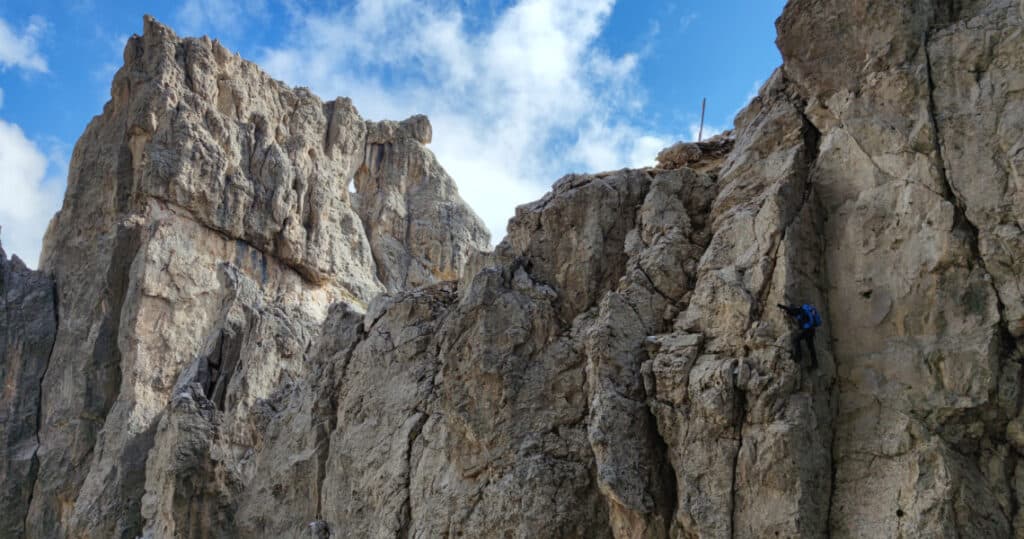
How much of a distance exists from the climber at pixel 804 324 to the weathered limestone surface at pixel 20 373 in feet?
105

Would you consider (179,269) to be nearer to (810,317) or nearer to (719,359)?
(719,359)

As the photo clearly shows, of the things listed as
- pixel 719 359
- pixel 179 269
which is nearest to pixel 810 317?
pixel 719 359

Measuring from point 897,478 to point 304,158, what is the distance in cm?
3499

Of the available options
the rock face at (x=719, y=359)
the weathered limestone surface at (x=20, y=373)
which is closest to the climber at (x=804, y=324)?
the rock face at (x=719, y=359)

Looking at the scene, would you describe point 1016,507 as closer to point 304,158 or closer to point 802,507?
point 802,507

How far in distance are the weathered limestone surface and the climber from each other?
3196 centimetres

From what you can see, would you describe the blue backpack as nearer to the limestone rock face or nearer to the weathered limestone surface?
the limestone rock face

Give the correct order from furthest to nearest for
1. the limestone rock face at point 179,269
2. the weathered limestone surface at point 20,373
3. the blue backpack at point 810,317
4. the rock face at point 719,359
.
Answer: the weathered limestone surface at point 20,373 → the limestone rock face at point 179,269 → the blue backpack at point 810,317 → the rock face at point 719,359

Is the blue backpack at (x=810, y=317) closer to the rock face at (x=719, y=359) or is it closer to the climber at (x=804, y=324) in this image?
the climber at (x=804, y=324)

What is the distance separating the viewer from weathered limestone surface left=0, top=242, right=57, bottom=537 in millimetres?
34375

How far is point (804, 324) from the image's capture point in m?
14.6

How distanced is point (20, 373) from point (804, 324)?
34.6m

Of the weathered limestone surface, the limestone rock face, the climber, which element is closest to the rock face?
the climber

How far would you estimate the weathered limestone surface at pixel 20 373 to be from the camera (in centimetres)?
3438
